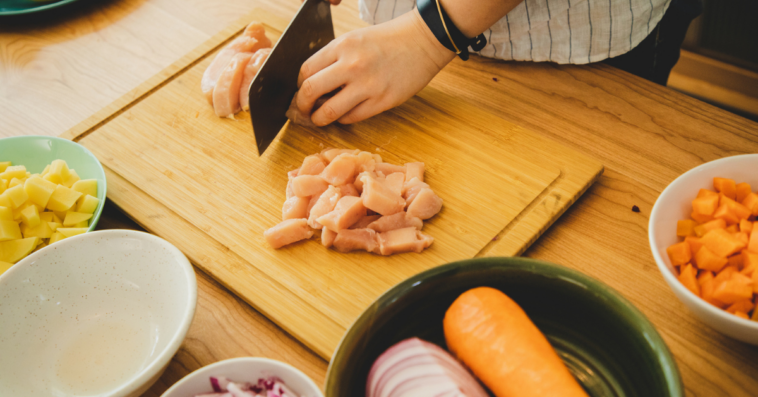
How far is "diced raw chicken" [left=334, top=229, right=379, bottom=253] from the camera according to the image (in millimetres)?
1436

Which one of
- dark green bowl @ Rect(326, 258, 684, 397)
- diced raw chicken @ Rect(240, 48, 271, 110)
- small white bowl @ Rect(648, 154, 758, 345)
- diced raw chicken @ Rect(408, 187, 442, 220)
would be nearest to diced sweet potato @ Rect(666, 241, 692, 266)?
small white bowl @ Rect(648, 154, 758, 345)

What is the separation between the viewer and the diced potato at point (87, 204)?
4.84 ft

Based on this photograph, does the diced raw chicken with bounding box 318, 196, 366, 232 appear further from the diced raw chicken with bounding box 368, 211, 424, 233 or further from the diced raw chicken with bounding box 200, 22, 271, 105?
the diced raw chicken with bounding box 200, 22, 271, 105

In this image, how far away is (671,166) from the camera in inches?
61.6

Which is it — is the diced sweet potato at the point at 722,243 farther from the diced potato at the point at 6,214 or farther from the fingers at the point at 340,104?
the diced potato at the point at 6,214

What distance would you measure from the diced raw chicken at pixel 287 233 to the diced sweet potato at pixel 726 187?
104 cm

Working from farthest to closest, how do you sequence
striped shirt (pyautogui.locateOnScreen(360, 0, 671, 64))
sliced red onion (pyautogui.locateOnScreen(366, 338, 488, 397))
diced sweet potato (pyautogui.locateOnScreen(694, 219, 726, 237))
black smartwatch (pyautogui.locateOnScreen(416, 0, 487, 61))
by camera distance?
striped shirt (pyautogui.locateOnScreen(360, 0, 671, 64)) < black smartwatch (pyautogui.locateOnScreen(416, 0, 487, 61)) < diced sweet potato (pyautogui.locateOnScreen(694, 219, 726, 237)) < sliced red onion (pyautogui.locateOnScreen(366, 338, 488, 397))

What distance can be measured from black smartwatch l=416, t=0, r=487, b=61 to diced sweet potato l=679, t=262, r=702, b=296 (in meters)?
1.00

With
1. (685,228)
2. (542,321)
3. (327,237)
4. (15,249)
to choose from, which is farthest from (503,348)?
(15,249)

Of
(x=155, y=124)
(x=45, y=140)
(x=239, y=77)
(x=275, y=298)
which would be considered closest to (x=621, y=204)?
(x=275, y=298)

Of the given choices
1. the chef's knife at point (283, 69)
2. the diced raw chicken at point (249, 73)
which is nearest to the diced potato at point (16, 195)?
the chef's knife at point (283, 69)

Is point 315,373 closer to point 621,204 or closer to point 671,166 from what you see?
point 621,204

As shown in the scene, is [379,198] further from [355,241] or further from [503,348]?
[503,348]

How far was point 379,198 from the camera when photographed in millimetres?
1469
